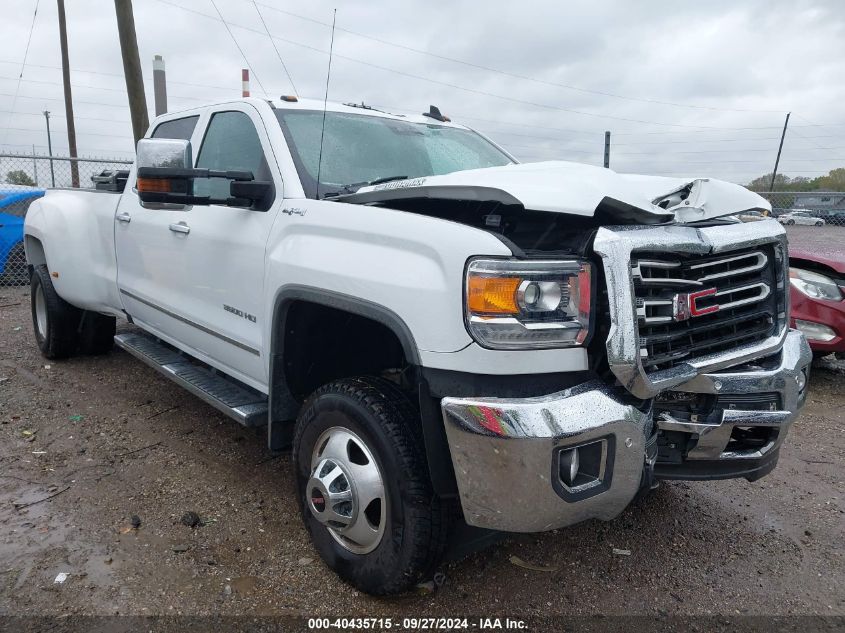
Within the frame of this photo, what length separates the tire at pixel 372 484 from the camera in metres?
2.39

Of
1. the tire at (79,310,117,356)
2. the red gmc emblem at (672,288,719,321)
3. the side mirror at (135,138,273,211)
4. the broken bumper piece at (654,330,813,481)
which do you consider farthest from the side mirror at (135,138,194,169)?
the tire at (79,310,117,356)

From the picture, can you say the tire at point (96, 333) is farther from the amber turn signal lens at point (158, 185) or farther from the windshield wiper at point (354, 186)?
the windshield wiper at point (354, 186)

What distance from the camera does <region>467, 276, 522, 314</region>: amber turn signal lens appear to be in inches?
83.9

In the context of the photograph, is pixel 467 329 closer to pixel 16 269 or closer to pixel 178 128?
pixel 178 128

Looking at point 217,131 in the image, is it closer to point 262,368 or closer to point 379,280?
point 262,368

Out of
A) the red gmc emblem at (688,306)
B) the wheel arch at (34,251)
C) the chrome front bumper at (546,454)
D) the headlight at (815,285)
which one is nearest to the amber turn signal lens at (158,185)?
the chrome front bumper at (546,454)

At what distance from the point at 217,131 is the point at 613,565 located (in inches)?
122

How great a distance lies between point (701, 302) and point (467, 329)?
95cm

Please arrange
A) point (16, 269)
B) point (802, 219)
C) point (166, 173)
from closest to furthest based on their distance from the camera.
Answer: point (166, 173)
point (802, 219)
point (16, 269)

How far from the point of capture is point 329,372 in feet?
10.5

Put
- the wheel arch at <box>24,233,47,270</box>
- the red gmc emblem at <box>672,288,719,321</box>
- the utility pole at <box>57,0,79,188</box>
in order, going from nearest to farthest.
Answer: the red gmc emblem at <box>672,288,719,321</box>, the wheel arch at <box>24,233,47,270</box>, the utility pole at <box>57,0,79,188</box>

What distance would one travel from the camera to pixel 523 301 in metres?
2.15

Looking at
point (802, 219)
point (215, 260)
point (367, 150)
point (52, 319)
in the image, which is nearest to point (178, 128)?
point (215, 260)

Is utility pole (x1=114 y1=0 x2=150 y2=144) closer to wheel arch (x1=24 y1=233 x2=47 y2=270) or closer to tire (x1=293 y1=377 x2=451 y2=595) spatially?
wheel arch (x1=24 y1=233 x2=47 y2=270)
